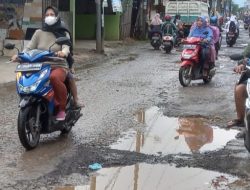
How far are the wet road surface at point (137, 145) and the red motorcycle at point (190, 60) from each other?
54cm

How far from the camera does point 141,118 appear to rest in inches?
344

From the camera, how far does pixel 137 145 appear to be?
22.6ft

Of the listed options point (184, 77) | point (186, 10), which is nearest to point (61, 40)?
point (184, 77)

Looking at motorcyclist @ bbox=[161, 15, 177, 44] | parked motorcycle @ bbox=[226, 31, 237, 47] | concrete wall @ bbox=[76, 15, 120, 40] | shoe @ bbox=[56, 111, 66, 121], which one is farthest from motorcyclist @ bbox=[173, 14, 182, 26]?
shoe @ bbox=[56, 111, 66, 121]

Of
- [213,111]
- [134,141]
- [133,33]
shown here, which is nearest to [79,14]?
[133,33]

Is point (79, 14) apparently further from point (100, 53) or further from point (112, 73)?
point (112, 73)

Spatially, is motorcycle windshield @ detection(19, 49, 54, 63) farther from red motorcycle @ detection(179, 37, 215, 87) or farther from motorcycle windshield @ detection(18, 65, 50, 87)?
red motorcycle @ detection(179, 37, 215, 87)

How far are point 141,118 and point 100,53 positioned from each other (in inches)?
475

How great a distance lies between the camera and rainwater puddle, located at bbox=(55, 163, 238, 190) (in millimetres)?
5262

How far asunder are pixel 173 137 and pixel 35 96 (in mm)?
2141

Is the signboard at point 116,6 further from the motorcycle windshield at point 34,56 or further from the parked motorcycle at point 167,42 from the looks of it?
the motorcycle windshield at point 34,56

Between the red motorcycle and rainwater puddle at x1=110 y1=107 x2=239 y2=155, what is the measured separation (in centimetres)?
378

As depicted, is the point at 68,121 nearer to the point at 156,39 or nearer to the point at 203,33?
the point at 203,33

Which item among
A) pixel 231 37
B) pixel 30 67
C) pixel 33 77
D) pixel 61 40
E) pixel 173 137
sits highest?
pixel 61 40
